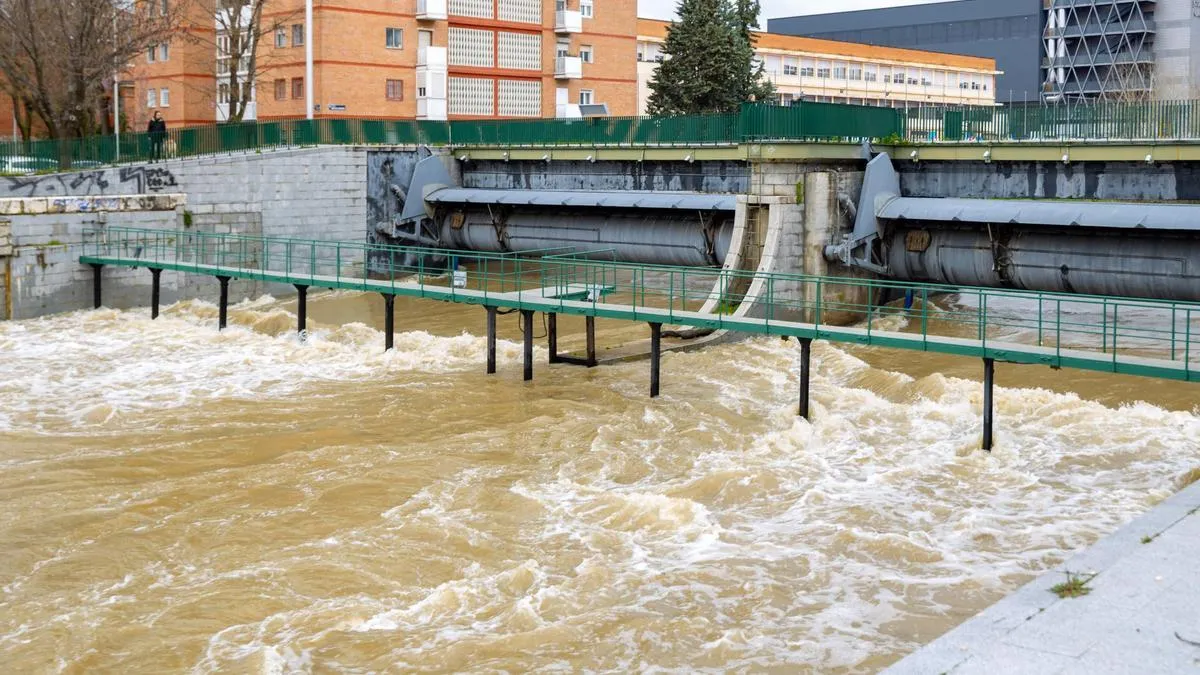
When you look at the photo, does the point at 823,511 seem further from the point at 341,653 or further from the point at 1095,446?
the point at 341,653

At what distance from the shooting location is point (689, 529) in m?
15.4

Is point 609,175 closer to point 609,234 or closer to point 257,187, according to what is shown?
point 609,234

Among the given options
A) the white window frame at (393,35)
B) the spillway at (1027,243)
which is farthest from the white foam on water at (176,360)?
the white window frame at (393,35)

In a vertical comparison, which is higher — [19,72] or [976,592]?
[19,72]

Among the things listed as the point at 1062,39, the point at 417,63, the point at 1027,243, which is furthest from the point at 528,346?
the point at 1062,39

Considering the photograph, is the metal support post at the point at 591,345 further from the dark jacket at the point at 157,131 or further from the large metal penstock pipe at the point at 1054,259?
the dark jacket at the point at 157,131

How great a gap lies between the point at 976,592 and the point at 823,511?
315cm

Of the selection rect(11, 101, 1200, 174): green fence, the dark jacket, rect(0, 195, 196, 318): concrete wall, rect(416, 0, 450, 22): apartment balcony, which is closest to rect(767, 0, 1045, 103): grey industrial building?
rect(416, 0, 450, 22): apartment balcony

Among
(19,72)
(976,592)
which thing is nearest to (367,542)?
(976,592)

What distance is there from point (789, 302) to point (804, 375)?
2238mm

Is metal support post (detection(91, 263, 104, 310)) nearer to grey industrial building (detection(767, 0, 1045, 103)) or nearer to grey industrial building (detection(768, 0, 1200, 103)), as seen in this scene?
grey industrial building (detection(768, 0, 1200, 103))

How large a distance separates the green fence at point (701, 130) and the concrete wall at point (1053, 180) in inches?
22.1

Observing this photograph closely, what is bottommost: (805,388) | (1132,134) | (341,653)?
(341,653)

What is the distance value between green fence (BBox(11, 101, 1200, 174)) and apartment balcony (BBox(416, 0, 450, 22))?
31.9 ft
